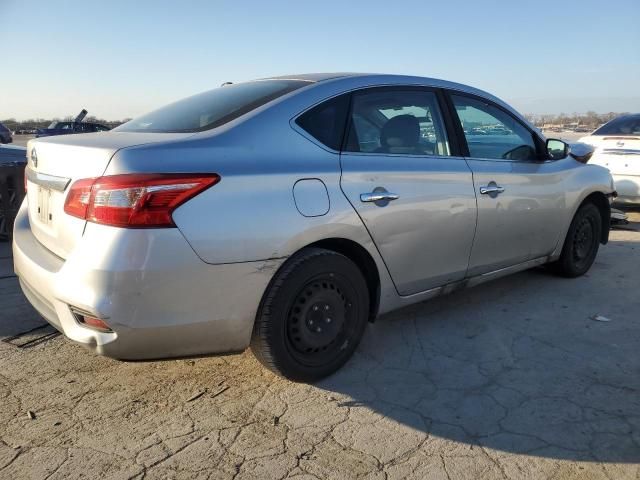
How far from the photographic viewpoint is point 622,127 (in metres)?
7.87

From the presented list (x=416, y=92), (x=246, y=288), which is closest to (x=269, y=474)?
(x=246, y=288)

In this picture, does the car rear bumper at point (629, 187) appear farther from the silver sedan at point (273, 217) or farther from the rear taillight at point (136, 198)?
the rear taillight at point (136, 198)

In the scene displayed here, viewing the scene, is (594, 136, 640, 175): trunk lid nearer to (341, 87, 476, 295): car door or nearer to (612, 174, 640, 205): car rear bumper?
(612, 174, 640, 205): car rear bumper

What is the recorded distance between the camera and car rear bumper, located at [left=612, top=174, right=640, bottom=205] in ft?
23.8

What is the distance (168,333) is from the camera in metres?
2.40

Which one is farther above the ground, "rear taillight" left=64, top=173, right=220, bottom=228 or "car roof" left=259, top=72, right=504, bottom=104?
"car roof" left=259, top=72, right=504, bottom=104

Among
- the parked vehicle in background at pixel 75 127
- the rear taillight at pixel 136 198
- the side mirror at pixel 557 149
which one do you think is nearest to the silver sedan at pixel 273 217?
the rear taillight at pixel 136 198

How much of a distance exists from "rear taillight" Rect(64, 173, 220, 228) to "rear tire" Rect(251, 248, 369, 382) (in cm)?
64

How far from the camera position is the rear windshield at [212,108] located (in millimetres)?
2832

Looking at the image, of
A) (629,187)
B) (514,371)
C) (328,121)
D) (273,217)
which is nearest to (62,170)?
(273,217)

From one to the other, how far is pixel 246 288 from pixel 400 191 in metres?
1.12

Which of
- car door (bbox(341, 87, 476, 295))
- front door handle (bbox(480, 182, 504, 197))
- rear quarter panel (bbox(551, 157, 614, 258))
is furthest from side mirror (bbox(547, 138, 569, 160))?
car door (bbox(341, 87, 476, 295))

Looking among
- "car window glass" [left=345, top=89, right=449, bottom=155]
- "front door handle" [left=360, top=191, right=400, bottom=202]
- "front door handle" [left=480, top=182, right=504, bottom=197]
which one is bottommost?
"front door handle" [left=480, top=182, right=504, bottom=197]

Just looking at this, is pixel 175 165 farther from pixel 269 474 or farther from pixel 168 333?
pixel 269 474
